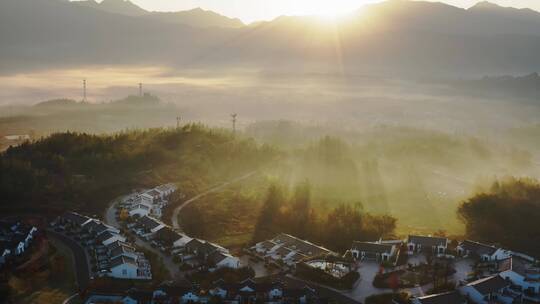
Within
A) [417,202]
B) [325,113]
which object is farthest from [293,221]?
[325,113]

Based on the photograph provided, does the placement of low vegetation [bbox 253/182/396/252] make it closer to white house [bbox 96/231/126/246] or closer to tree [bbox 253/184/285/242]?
tree [bbox 253/184/285/242]

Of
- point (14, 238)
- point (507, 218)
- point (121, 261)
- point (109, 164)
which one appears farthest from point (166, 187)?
point (507, 218)

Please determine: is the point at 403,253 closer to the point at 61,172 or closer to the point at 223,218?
the point at 223,218

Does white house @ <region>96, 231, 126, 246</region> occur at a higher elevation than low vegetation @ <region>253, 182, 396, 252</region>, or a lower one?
higher

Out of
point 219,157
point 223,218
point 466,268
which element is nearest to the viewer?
point 466,268

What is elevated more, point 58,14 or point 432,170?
point 58,14

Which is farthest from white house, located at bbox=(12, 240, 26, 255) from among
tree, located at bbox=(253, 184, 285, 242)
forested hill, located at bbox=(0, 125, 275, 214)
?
tree, located at bbox=(253, 184, 285, 242)

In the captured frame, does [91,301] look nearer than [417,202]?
Yes
